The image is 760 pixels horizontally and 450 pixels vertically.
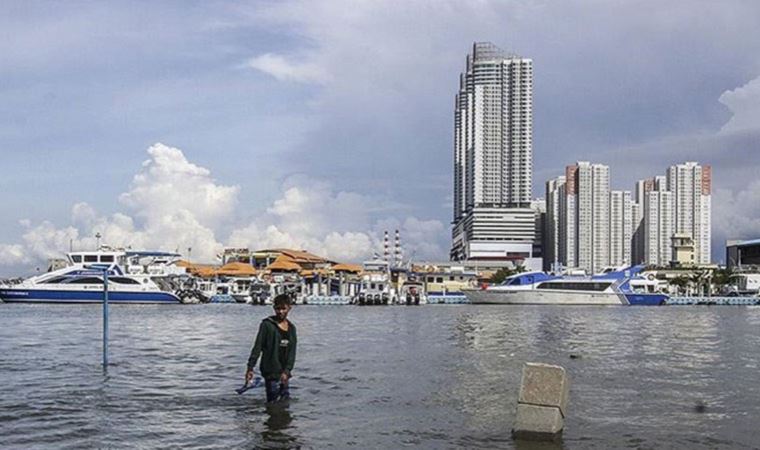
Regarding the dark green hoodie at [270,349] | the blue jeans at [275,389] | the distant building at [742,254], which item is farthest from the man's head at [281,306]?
the distant building at [742,254]

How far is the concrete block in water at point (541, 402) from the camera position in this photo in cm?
1229

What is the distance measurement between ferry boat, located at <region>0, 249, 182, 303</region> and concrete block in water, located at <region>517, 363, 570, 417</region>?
299 ft

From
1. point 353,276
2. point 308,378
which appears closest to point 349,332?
point 308,378

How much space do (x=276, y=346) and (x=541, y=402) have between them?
4183 millimetres

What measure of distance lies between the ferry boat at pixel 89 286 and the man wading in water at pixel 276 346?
88284mm

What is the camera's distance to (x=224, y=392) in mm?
18297

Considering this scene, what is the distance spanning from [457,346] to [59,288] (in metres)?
76.7

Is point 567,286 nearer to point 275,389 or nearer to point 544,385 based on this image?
point 275,389

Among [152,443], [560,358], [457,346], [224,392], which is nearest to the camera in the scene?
[152,443]

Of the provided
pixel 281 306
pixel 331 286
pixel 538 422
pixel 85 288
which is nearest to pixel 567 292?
pixel 331 286

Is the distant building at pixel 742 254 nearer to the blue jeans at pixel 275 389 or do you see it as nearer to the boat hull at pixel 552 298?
the boat hull at pixel 552 298

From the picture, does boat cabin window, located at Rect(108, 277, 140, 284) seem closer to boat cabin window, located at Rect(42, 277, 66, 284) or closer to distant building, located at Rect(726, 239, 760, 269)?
boat cabin window, located at Rect(42, 277, 66, 284)

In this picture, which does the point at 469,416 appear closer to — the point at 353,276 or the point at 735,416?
the point at 735,416

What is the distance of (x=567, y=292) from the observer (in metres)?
116
